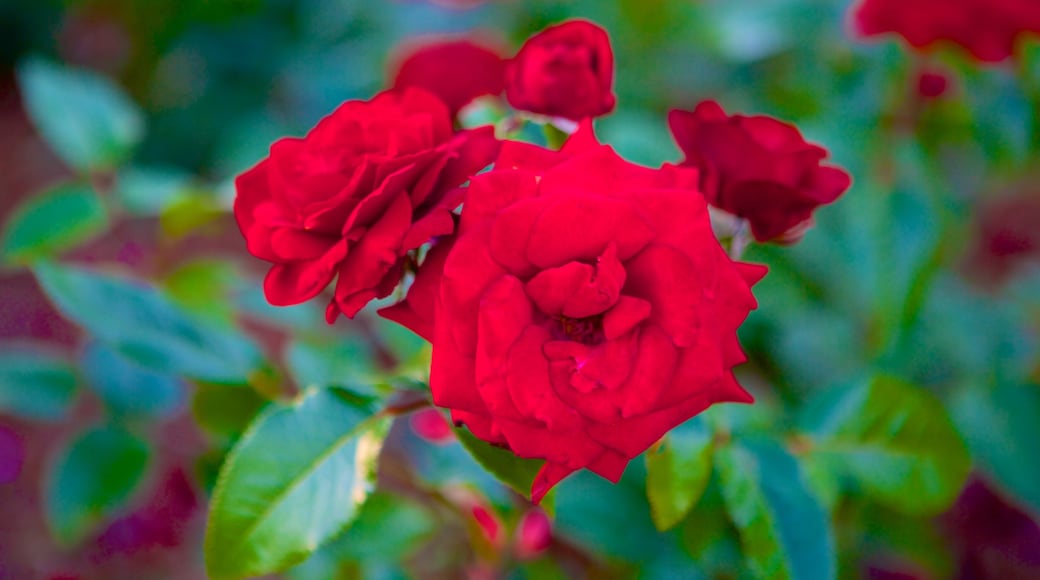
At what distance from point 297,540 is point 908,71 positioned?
3.11 ft

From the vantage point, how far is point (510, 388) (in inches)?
15.9

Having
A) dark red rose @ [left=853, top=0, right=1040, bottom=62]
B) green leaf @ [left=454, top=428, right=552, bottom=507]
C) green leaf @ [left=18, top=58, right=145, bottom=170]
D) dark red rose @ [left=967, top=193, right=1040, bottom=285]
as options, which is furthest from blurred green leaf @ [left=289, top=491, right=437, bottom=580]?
dark red rose @ [left=967, top=193, right=1040, bottom=285]

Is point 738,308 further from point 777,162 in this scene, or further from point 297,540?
point 297,540

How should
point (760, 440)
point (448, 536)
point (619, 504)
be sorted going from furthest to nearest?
point (448, 536) < point (619, 504) < point (760, 440)

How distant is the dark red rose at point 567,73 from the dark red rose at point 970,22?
498mm

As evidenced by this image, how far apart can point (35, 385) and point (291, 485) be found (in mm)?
572

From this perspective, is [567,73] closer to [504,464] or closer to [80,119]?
[504,464]

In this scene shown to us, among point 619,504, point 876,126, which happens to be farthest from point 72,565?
point 876,126

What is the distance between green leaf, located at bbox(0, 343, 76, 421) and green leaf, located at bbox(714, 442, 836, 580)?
770 millimetres

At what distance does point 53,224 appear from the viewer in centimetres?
92

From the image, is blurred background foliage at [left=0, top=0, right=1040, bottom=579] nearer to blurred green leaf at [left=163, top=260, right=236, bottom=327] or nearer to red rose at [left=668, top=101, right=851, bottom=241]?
blurred green leaf at [left=163, top=260, right=236, bottom=327]

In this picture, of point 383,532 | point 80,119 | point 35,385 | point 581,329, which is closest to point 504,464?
point 581,329

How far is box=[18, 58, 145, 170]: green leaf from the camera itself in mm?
1013

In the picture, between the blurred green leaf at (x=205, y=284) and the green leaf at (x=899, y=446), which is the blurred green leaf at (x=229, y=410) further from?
the green leaf at (x=899, y=446)
